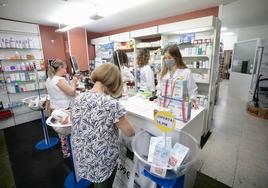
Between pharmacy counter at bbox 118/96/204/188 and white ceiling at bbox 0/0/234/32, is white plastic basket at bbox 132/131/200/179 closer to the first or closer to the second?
pharmacy counter at bbox 118/96/204/188

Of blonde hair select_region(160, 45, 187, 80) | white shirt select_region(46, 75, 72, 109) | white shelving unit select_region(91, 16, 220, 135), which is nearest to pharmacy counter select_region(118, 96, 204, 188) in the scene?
blonde hair select_region(160, 45, 187, 80)

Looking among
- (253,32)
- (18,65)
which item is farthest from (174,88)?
(253,32)

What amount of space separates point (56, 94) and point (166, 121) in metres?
2.03

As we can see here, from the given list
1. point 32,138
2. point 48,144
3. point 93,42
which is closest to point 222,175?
point 48,144

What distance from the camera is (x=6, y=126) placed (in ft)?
13.2

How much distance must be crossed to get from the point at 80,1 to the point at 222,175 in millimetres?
3923

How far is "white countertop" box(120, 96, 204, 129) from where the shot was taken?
53.9 inches

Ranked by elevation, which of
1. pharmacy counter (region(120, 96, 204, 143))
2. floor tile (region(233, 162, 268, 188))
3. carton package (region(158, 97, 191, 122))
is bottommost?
floor tile (region(233, 162, 268, 188))

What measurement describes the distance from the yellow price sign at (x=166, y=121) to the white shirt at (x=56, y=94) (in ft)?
6.14

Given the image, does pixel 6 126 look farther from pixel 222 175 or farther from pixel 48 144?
pixel 222 175

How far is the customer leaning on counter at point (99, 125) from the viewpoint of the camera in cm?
109

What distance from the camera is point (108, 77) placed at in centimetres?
117

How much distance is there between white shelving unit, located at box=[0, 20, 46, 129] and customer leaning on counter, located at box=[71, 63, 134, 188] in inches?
157

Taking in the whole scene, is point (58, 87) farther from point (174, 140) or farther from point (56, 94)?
point (174, 140)
